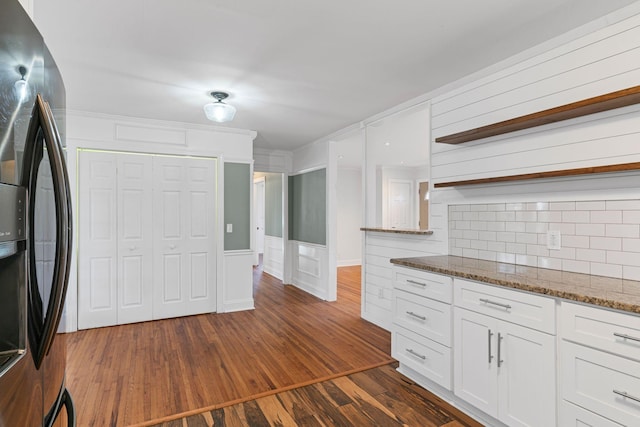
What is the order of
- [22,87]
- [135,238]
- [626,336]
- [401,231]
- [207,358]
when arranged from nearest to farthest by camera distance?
[22,87], [626,336], [207,358], [401,231], [135,238]

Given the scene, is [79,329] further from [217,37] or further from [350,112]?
[350,112]

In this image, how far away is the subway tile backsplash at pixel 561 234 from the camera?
191 cm

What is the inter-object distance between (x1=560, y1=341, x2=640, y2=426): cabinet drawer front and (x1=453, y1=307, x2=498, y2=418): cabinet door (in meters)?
0.39

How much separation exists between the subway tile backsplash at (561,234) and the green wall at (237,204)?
2.81 meters

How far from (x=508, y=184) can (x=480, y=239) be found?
1.64ft

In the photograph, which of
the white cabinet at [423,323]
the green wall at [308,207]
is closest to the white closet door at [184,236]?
the green wall at [308,207]

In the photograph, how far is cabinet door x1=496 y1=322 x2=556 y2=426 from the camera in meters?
1.70

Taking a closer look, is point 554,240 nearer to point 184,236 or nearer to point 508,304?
point 508,304

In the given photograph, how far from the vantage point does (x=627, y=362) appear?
4.67 feet

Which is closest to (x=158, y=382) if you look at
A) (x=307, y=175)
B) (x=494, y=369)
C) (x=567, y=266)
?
(x=494, y=369)

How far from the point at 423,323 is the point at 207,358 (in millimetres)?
1966

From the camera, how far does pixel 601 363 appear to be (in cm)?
151

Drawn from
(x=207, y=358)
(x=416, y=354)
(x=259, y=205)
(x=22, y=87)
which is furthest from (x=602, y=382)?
(x=259, y=205)

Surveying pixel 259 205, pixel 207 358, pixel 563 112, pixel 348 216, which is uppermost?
pixel 563 112
